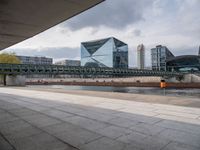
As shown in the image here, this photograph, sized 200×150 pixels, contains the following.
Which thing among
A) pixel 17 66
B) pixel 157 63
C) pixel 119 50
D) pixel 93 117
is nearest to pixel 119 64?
pixel 119 50

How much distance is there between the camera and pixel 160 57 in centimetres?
14562

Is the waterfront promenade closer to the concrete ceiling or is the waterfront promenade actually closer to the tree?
the concrete ceiling

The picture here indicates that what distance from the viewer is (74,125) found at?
6.79m

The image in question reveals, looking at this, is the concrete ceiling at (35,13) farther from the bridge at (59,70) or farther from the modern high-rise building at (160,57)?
the modern high-rise building at (160,57)

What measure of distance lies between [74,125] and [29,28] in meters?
3.94

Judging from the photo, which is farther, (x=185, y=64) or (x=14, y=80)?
(x=185, y=64)

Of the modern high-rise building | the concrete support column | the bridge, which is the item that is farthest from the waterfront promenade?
the modern high-rise building

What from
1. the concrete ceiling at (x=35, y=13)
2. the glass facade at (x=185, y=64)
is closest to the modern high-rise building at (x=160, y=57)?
the glass facade at (x=185, y=64)

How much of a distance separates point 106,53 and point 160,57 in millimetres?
41223

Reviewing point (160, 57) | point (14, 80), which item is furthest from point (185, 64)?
point (14, 80)

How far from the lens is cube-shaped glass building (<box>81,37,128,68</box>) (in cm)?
14238

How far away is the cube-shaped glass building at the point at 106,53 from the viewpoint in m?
142

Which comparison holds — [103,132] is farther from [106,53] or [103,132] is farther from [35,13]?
[106,53]

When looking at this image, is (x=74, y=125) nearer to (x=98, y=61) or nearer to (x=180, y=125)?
(x=180, y=125)
